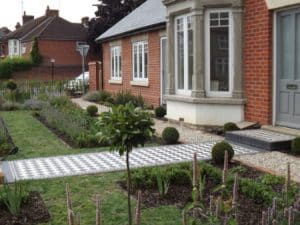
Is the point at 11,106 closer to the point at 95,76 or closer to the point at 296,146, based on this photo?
the point at 95,76

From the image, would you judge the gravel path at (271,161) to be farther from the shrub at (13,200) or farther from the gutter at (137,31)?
the gutter at (137,31)

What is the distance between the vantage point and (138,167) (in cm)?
852

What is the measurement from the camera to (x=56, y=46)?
5172 centimetres

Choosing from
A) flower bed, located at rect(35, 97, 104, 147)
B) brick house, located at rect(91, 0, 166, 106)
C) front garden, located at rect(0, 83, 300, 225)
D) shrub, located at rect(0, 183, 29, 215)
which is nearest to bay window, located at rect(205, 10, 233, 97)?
flower bed, located at rect(35, 97, 104, 147)

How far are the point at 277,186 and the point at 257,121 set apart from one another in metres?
5.16

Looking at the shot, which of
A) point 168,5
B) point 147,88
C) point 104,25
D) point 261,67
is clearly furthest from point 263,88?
point 104,25

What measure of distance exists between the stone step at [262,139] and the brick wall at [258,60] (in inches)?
30.3

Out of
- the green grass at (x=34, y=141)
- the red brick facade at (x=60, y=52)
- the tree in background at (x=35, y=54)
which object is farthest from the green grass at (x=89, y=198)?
the red brick facade at (x=60, y=52)

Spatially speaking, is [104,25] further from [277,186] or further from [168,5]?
[277,186]

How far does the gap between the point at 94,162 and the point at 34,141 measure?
3.26 metres

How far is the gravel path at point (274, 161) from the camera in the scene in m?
8.04

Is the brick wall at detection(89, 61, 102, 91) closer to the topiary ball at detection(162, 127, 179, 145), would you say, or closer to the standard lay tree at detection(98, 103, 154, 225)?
the topiary ball at detection(162, 127, 179, 145)

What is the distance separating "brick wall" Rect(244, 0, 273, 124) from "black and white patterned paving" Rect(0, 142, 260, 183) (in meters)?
1.74

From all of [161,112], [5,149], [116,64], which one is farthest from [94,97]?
[5,149]
